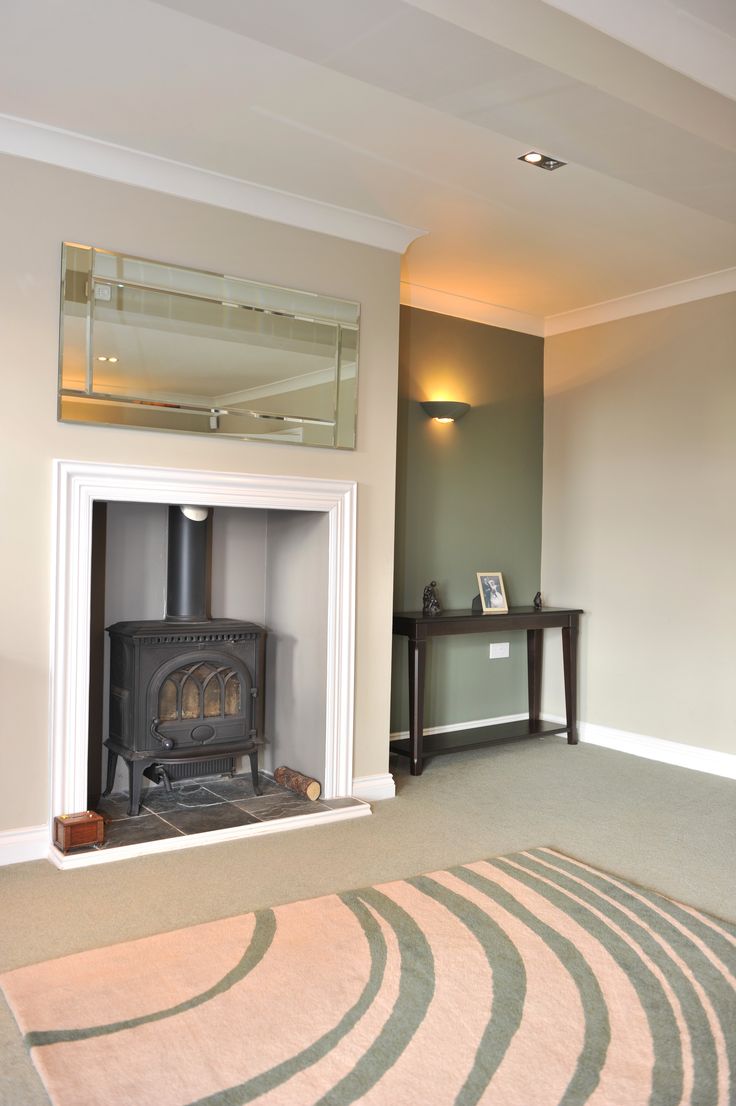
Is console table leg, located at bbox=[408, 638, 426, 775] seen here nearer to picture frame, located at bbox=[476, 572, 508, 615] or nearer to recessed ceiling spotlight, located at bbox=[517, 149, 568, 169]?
picture frame, located at bbox=[476, 572, 508, 615]

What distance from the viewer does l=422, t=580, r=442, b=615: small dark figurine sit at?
15.9ft

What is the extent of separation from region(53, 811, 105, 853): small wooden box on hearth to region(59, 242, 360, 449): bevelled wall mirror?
4.77 feet

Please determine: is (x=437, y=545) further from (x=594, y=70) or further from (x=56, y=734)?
(x=594, y=70)

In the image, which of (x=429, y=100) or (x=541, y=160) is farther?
(x=541, y=160)

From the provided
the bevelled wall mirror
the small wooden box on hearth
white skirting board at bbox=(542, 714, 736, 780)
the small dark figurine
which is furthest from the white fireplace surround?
white skirting board at bbox=(542, 714, 736, 780)

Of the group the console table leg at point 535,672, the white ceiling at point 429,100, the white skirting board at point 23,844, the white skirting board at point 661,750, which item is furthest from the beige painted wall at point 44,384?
the white skirting board at point 661,750

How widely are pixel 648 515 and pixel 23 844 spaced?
362 cm

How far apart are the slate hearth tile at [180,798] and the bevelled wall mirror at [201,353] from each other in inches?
62.5

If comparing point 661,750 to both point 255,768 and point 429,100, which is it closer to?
point 255,768

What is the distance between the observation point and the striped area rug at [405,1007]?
1954 millimetres

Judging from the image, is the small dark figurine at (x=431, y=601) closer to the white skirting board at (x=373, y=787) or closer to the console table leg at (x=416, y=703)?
the console table leg at (x=416, y=703)

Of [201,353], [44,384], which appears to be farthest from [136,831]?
[201,353]

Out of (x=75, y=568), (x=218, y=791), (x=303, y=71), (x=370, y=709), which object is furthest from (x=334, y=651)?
(x=303, y=71)

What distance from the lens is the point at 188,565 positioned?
398 centimetres
